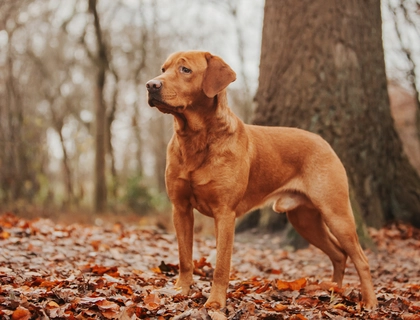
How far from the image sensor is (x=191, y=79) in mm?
3996

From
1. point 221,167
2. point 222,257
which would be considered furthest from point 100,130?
point 222,257

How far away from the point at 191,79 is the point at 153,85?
43cm

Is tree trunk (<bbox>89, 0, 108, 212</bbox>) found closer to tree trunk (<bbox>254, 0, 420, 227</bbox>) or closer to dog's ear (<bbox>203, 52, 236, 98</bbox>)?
tree trunk (<bbox>254, 0, 420, 227</bbox>)

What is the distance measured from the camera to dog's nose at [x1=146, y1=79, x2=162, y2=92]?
3705 mm

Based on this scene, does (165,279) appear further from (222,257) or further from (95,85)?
(95,85)

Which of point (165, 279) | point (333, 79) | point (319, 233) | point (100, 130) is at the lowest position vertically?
point (165, 279)

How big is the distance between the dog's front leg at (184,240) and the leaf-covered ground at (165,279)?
0.15 metres

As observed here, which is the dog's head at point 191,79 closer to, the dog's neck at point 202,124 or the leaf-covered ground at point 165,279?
the dog's neck at point 202,124

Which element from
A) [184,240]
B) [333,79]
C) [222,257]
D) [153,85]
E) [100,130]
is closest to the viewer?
[153,85]

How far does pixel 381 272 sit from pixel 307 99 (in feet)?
9.78

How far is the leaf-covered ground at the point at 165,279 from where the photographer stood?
11.0 ft

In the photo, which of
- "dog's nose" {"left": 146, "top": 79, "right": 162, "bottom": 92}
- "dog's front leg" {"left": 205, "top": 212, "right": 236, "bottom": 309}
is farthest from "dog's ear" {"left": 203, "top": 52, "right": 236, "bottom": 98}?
"dog's front leg" {"left": 205, "top": 212, "right": 236, "bottom": 309}

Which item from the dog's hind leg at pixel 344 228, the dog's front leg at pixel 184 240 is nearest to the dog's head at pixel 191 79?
the dog's front leg at pixel 184 240

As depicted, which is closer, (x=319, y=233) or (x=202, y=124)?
(x=202, y=124)
